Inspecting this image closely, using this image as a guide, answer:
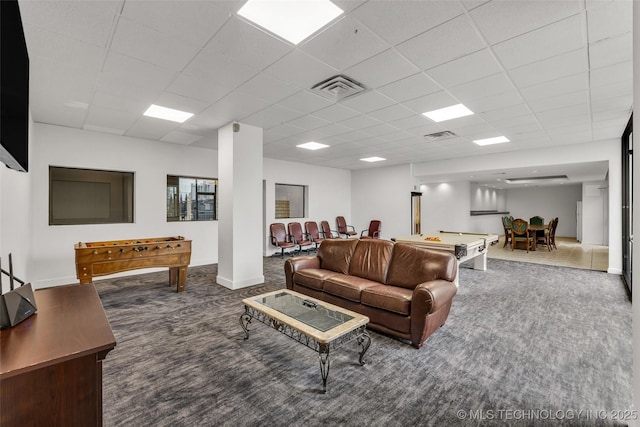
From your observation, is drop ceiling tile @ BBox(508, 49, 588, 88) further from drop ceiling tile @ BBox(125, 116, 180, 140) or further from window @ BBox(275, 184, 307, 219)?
window @ BBox(275, 184, 307, 219)

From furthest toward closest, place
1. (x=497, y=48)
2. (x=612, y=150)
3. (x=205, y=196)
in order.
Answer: (x=205, y=196) → (x=612, y=150) → (x=497, y=48)

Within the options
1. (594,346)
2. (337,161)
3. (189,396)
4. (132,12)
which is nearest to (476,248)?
(594,346)

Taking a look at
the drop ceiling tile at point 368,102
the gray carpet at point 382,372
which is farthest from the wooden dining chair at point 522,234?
the drop ceiling tile at point 368,102

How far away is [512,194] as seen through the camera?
15.7 metres

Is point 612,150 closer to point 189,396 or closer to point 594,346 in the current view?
point 594,346

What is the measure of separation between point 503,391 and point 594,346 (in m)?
1.51

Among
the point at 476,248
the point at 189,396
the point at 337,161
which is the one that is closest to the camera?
the point at 189,396

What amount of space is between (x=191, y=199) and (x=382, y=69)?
5.27 meters

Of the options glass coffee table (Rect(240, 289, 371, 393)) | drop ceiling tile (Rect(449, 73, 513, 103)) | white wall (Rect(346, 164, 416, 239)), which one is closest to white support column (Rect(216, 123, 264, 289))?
glass coffee table (Rect(240, 289, 371, 393))

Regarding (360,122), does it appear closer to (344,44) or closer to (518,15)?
(344,44)

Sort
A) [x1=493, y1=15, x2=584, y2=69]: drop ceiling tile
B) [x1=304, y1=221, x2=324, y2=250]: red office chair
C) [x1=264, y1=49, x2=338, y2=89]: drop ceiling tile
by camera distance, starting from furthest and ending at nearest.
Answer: [x1=304, y1=221, x2=324, y2=250]: red office chair
[x1=264, y1=49, x2=338, y2=89]: drop ceiling tile
[x1=493, y1=15, x2=584, y2=69]: drop ceiling tile

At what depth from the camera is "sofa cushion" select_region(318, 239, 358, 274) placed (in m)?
4.06

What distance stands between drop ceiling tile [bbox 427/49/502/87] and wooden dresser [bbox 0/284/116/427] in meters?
3.40

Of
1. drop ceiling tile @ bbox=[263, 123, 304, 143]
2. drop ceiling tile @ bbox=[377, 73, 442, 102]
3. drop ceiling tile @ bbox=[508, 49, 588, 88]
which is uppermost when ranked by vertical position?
drop ceiling tile @ bbox=[263, 123, 304, 143]
